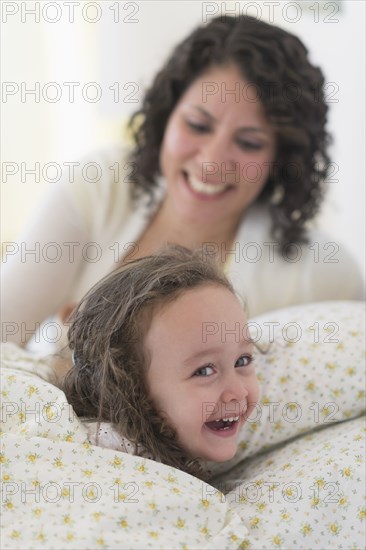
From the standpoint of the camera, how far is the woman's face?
1.69 metres

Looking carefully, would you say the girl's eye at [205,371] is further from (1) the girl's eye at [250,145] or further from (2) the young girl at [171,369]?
(1) the girl's eye at [250,145]

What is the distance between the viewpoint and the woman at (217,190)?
1701 millimetres

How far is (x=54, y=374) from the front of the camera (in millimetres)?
1286

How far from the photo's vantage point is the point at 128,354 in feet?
3.75

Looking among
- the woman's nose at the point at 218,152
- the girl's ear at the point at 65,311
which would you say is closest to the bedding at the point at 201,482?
→ the girl's ear at the point at 65,311

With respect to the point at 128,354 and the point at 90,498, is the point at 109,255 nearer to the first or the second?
the point at 128,354

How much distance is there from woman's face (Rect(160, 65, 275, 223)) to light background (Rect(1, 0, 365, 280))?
25.7 inches

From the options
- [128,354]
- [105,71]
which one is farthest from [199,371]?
[105,71]

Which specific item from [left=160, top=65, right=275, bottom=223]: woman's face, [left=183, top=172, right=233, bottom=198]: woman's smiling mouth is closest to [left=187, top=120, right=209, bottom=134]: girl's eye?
[left=160, top=65, right=275, bottom=223]: woman's face

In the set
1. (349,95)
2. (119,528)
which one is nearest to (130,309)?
(119,528)

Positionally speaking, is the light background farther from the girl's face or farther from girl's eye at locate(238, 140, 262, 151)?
the girl's face

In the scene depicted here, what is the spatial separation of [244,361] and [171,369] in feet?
0.44

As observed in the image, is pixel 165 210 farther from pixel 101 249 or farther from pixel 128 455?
pixel 128 455

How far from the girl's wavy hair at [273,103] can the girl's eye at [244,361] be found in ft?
2.31
